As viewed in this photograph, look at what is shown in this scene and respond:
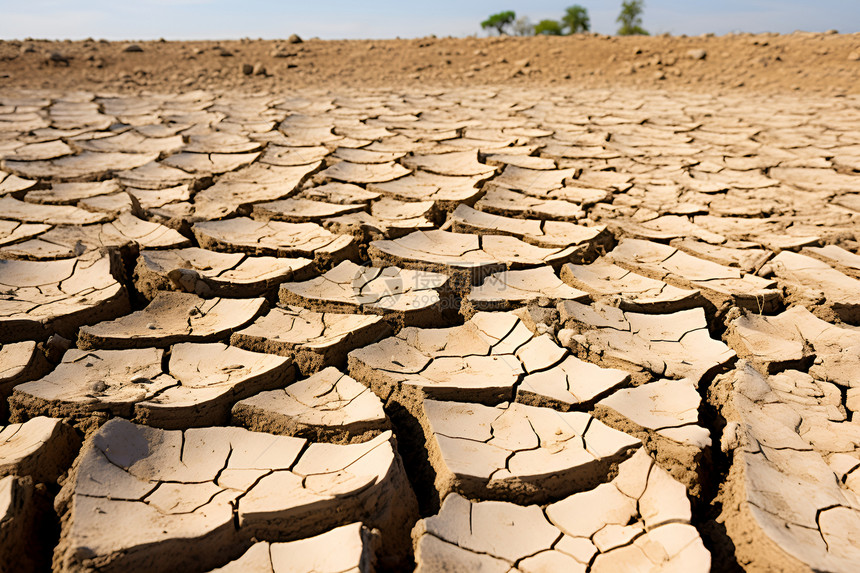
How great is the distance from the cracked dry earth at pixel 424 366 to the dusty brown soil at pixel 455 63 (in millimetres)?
3656

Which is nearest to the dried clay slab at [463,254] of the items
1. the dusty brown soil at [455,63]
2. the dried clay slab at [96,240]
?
the dried clay slab at [96,240]

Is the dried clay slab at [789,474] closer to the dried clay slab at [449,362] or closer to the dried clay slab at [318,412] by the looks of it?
the dried clay slab at [449,362]

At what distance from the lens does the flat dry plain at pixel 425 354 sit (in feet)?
3.41

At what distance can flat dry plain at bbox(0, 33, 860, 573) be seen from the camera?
1.04 m

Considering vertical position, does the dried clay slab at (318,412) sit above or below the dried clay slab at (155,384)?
below

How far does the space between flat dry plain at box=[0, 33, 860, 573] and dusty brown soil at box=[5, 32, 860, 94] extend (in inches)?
119

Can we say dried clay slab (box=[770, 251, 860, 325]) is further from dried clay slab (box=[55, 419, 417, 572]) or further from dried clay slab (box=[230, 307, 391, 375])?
dried clay slab (box=[55, 419, 417, 572])

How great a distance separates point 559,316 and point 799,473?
2.38 ft

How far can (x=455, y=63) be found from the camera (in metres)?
7.42

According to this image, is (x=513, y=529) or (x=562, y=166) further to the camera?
(x=562, y=166)

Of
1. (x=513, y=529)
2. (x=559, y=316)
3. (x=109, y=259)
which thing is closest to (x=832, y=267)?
(x=559, y=316)

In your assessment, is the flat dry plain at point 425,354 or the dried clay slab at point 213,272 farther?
the dried clay slab at point 213,272

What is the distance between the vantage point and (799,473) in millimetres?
1162

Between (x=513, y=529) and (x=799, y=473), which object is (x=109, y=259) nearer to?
(x=513, y=529)
